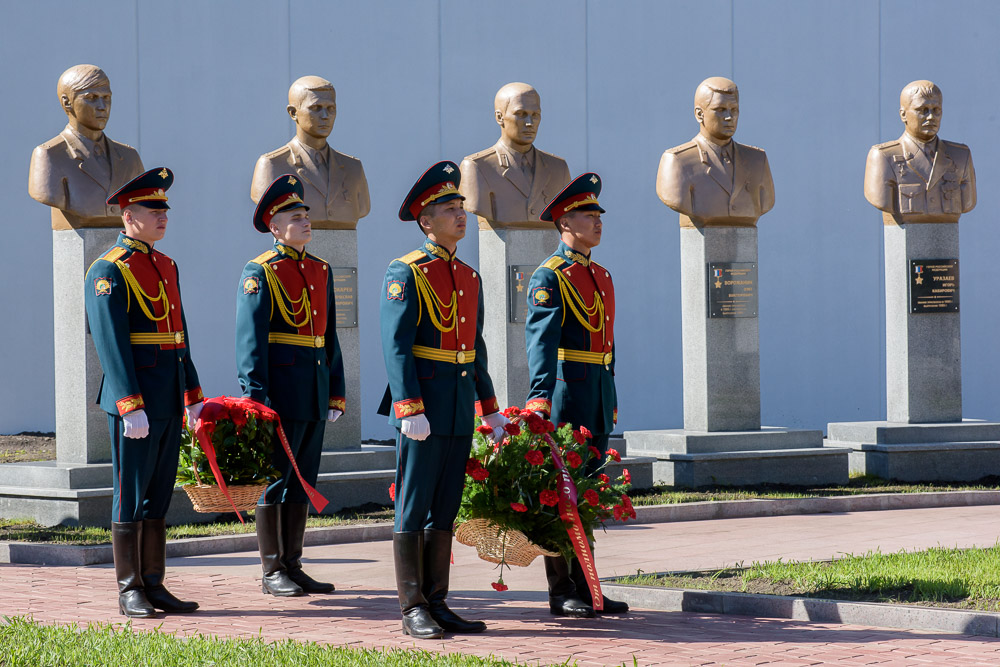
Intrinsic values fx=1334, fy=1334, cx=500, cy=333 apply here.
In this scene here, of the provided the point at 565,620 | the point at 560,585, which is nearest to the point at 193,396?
the point at 560,585

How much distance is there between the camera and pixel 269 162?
388 inches

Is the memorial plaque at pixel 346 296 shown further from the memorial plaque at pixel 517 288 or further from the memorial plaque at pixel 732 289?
the memorial plaque at pixel 732 289

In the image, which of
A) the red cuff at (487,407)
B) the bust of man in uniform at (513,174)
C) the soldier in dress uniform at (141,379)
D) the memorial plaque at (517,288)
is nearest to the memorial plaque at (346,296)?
the bust of man in uniform at (513,174)

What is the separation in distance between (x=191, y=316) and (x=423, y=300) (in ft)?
28.1

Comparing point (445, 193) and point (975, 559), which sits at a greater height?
point (445, 193)

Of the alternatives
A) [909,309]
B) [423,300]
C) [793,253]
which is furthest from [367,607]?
[793,253]

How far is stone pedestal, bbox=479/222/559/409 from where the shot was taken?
10508 millimetres

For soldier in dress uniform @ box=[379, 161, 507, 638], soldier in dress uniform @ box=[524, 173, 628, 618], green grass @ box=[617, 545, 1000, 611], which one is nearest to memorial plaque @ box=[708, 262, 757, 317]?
green grass @ box=[617, 545, 1000, 611]

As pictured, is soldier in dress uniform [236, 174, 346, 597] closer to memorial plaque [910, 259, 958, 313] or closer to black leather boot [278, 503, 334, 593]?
black leather boot [278, 503, 334, 593]

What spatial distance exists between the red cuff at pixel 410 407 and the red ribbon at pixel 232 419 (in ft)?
3.11

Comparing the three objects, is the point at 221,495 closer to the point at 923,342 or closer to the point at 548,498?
Result: the point at 548,498

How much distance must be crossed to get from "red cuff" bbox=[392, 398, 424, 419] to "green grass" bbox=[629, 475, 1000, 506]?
4.55 meters

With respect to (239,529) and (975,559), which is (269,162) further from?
(975,559)

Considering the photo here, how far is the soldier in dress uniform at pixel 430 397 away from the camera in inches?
213
